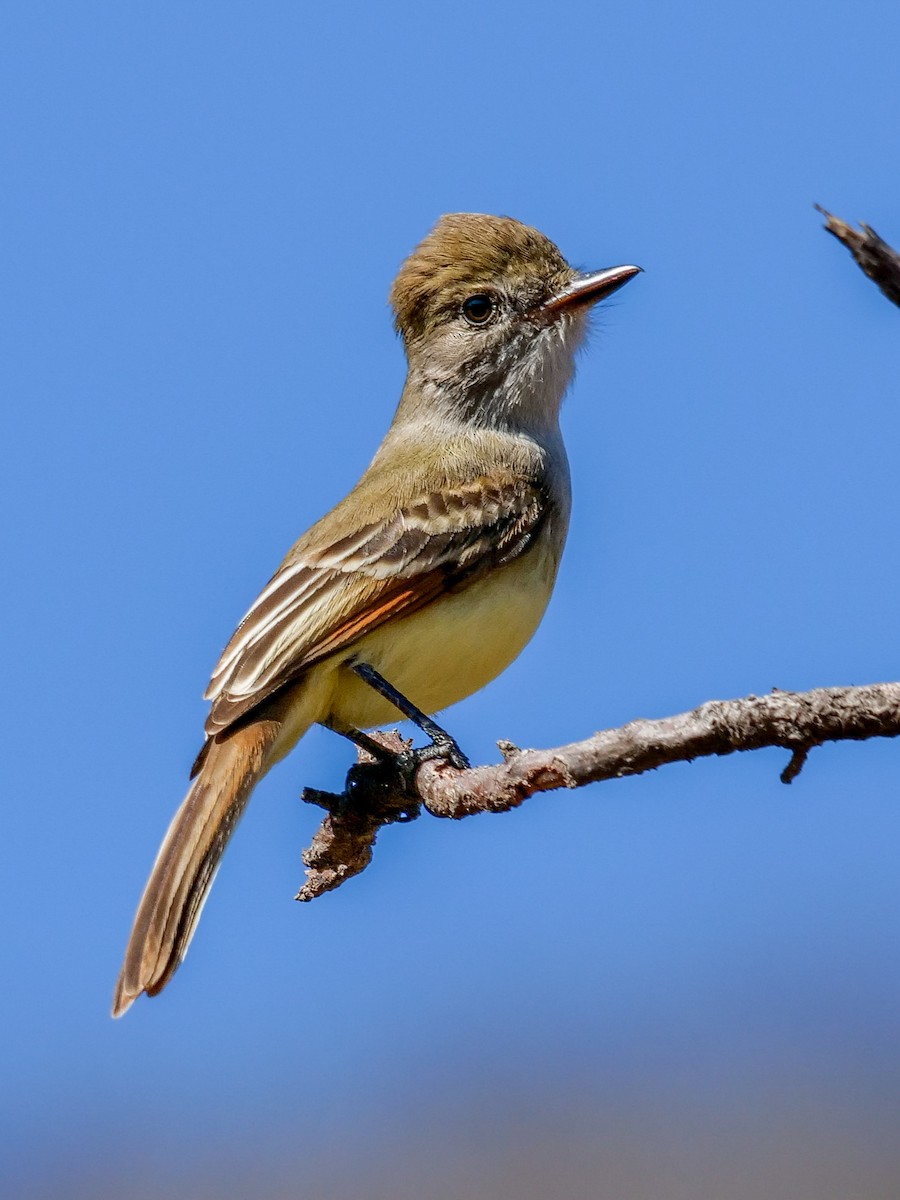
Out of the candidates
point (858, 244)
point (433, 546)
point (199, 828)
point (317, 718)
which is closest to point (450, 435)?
point (433, 546)

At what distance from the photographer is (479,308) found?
785 cm

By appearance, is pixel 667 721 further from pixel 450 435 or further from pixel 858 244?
pixel 450 435

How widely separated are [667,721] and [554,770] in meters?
0.43

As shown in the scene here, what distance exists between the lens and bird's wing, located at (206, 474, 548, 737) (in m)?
6.20

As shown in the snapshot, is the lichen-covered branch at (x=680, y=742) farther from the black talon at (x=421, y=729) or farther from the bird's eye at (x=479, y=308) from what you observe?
the bird's eye at (x=479, y=308)

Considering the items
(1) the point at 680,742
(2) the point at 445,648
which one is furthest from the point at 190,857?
(1) the point at 680,742

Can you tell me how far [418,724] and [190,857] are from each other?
110cm

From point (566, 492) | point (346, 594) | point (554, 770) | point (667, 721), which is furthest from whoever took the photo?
point (566, 492)

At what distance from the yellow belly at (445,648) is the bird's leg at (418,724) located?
0.22 feet

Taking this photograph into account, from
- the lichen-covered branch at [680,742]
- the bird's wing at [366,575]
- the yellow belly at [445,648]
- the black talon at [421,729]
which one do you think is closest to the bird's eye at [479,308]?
the bird's wing at [366,575]

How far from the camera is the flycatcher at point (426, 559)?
596 centimetres

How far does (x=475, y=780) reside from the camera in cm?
481

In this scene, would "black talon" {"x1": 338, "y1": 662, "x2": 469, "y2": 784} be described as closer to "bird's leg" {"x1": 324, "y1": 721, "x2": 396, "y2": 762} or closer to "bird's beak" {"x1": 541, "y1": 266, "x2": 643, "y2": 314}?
"bird's leg" {"x1": 324, "y1": 721, "x2": 396, "y2": 762}

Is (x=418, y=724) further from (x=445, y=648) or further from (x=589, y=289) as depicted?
(x=589, y=289)
